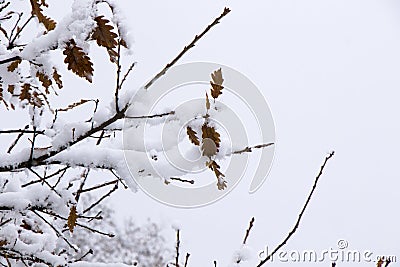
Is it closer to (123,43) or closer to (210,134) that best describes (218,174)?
(210,134)

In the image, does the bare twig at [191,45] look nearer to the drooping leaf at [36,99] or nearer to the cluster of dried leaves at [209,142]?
the cluster of dried leaves at [209,142]

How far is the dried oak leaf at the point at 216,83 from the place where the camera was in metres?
0.96

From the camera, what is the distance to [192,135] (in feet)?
3.61

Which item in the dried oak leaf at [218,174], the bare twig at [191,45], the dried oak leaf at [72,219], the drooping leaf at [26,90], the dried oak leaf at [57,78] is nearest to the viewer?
the bare twig at [191,45]

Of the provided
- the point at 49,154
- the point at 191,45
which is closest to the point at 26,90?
the point at 49,154

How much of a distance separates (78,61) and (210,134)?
1.29 ft

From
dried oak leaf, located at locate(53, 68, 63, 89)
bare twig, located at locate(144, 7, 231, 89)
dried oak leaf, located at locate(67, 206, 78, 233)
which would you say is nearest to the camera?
bare twig, located at locate(144, 7, 231, 89)

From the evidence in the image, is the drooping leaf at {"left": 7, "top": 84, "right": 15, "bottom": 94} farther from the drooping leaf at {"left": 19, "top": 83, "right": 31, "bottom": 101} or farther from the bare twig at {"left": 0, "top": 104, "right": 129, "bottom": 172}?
the bare twig at {"left": 0, "top": 104, "right": 129, "bottom": 172}

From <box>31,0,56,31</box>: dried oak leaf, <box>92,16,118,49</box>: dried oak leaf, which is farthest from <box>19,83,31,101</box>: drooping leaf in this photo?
<box>92,16,118,49</box>: dried oak leaf

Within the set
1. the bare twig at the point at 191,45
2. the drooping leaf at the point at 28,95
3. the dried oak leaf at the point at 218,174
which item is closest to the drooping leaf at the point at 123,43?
the bare twig at the point at 191,45

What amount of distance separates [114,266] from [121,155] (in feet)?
1.62

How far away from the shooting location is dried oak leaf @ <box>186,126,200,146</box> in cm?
110

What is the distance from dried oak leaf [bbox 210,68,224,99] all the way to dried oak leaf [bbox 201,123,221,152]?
0.41ft

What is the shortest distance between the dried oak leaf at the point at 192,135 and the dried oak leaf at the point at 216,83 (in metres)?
0.16
